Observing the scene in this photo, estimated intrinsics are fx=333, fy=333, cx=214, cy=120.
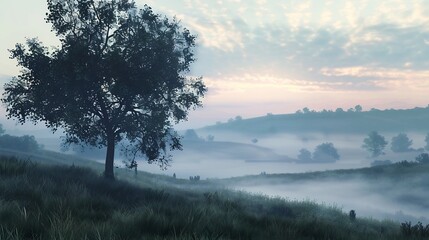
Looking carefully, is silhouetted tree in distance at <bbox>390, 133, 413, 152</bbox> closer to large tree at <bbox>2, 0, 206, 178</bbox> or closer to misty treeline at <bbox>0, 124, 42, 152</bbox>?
misty treeline at <bbox>0, 124, 42, 152</bbox>

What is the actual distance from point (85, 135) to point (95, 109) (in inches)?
80.2

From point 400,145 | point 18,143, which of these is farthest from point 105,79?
point 400,145

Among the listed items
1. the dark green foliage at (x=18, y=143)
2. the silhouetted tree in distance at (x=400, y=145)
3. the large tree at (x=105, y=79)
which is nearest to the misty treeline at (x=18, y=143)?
the dark green foliage at (x=18, y=143)

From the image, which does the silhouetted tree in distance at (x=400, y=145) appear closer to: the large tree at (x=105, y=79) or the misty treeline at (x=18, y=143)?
the misty treeline at (x=18, y=143)

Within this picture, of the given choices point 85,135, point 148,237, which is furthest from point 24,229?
point 85,135

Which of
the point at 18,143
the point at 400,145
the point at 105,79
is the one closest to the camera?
the point at 105,79

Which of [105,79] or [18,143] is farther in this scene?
[18,143]

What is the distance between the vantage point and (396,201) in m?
51.2

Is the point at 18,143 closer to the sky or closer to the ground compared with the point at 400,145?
closer to the ground

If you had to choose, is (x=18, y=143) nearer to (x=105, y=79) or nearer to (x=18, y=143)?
(x=18, y=143)

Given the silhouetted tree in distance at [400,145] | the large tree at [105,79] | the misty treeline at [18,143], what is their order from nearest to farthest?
the large tree at [105,79] < the misty treeline at [18,143] < the silhouetted tree in distance at [400,145]

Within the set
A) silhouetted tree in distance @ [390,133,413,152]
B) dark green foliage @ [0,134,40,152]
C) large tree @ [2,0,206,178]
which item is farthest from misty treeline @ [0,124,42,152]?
silhouetted tree in distance @ [390,133,413,152]

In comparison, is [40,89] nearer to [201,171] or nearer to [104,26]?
[104,26]

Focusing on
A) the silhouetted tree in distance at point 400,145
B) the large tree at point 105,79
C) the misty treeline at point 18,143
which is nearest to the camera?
the large tree at point 105,79
